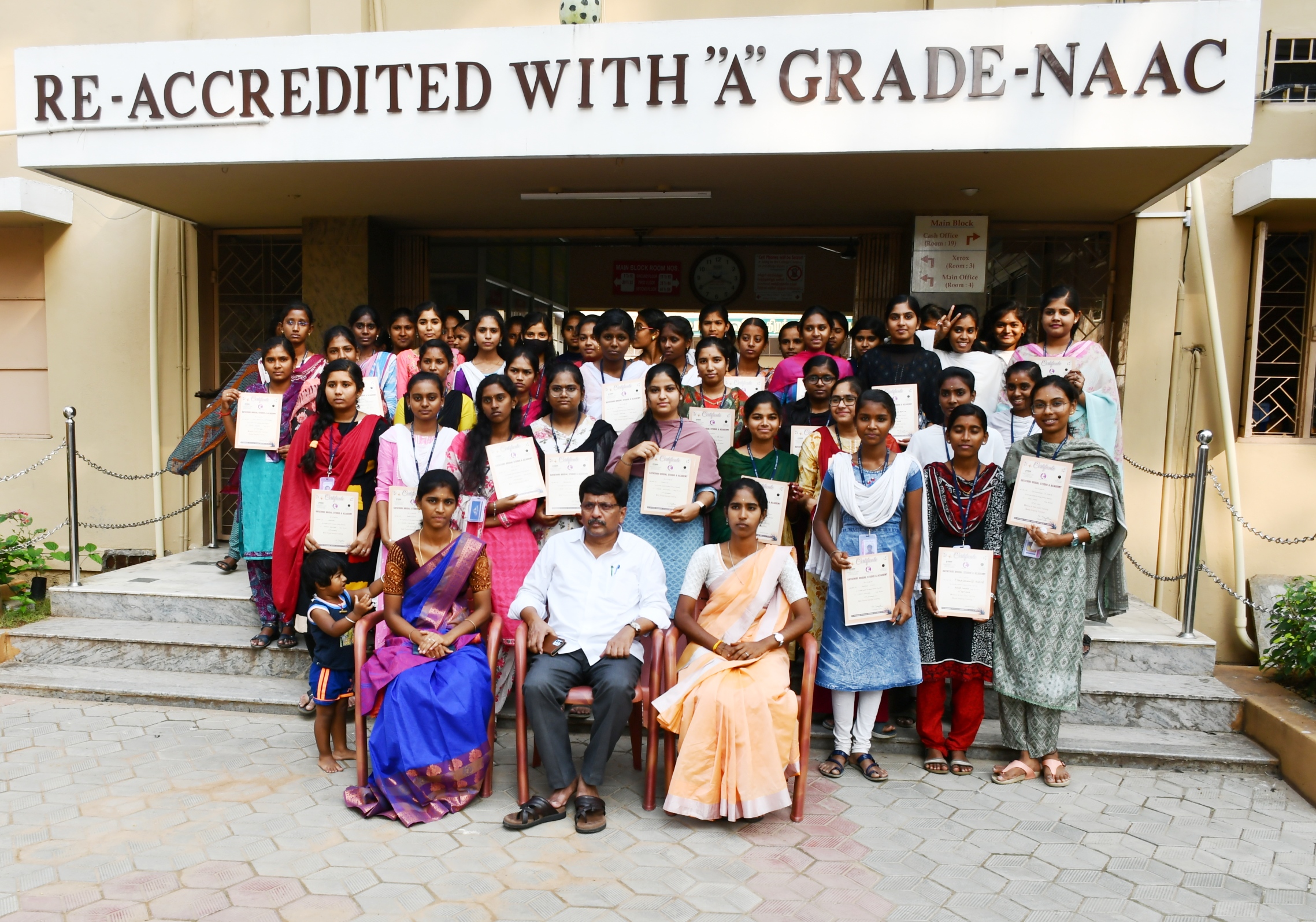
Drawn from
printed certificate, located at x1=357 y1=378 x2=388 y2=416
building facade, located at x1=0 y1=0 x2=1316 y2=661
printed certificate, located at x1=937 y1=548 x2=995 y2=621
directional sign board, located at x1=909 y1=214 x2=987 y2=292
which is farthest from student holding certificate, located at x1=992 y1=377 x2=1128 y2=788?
printed certificate, located at x1=357 y1=378 x2=388 y2=416

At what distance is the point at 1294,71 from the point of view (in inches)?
245

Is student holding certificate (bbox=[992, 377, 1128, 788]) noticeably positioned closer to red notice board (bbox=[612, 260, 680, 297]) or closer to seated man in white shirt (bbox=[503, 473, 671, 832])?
seated man in white shirt (bbox=[503, 473, 671, 832])

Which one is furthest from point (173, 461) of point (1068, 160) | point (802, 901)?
point (1068, 160)

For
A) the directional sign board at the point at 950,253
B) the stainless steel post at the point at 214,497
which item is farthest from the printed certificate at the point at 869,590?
the stainless steel post at the point at 214,497

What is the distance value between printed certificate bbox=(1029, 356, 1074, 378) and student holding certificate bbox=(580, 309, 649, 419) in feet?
7.36

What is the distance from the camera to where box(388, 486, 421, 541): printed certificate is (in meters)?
4.05

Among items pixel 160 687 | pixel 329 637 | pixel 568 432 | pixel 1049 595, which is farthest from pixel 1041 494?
pixel 160 687

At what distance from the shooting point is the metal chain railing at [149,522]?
655 cm

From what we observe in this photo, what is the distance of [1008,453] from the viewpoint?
4.16 meters

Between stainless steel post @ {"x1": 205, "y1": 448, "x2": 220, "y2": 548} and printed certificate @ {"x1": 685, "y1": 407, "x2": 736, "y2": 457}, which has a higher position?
printed certificate @ {"x1": 685, "y1": 407, "x2": 736, "y2": 457}

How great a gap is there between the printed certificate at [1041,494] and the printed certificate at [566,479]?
2026 millimetres

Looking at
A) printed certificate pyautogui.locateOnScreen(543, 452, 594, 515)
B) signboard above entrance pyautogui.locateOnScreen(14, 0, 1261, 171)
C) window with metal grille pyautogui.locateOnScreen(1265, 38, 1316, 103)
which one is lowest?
printed certificate pyautogui.locateOnScreen(543, 452, 594, 515)

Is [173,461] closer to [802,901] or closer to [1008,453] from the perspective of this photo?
[802,901]

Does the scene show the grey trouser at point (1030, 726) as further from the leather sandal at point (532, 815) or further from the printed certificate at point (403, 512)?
the printed certificate at point (403, 512)
